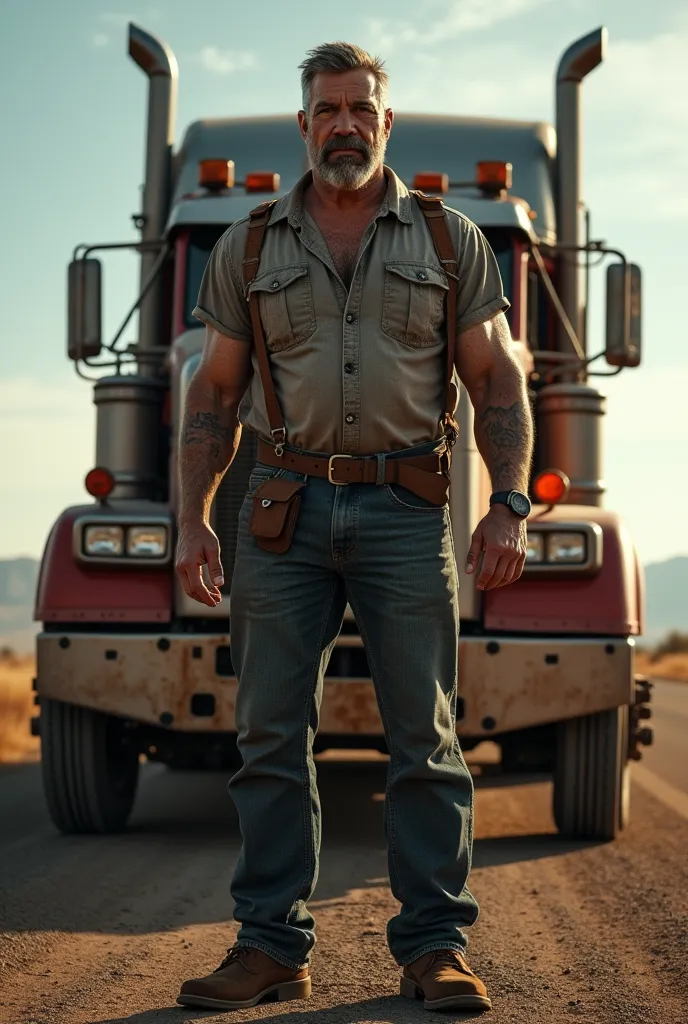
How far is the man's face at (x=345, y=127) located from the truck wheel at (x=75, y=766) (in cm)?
395

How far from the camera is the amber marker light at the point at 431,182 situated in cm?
801

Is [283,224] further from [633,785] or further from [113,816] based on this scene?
[633,785]

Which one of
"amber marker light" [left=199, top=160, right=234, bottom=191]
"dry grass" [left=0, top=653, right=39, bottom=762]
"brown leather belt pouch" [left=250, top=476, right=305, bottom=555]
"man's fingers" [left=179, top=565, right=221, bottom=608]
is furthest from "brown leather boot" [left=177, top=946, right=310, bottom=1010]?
"dry grass" [left=0, top=653, right=39, bottom=762]

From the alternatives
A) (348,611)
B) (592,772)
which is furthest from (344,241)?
(592,772)

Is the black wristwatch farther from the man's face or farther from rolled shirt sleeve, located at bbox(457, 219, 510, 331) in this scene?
the man's face

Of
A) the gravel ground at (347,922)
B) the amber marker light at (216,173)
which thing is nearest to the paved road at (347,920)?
the gravel ground at (347,922)

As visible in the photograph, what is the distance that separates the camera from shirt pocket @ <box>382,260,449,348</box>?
434 cm

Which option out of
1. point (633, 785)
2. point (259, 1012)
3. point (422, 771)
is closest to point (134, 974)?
point (259, 1012)

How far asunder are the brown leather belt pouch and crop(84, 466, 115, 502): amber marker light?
11.1ft

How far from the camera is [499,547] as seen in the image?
167 inches

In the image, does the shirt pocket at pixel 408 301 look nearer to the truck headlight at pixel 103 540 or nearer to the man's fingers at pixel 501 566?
the man's fingers at pixel 501 566

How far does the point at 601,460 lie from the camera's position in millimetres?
8398

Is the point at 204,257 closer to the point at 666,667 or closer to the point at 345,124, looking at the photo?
the point at 345,124

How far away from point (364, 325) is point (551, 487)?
321cm
